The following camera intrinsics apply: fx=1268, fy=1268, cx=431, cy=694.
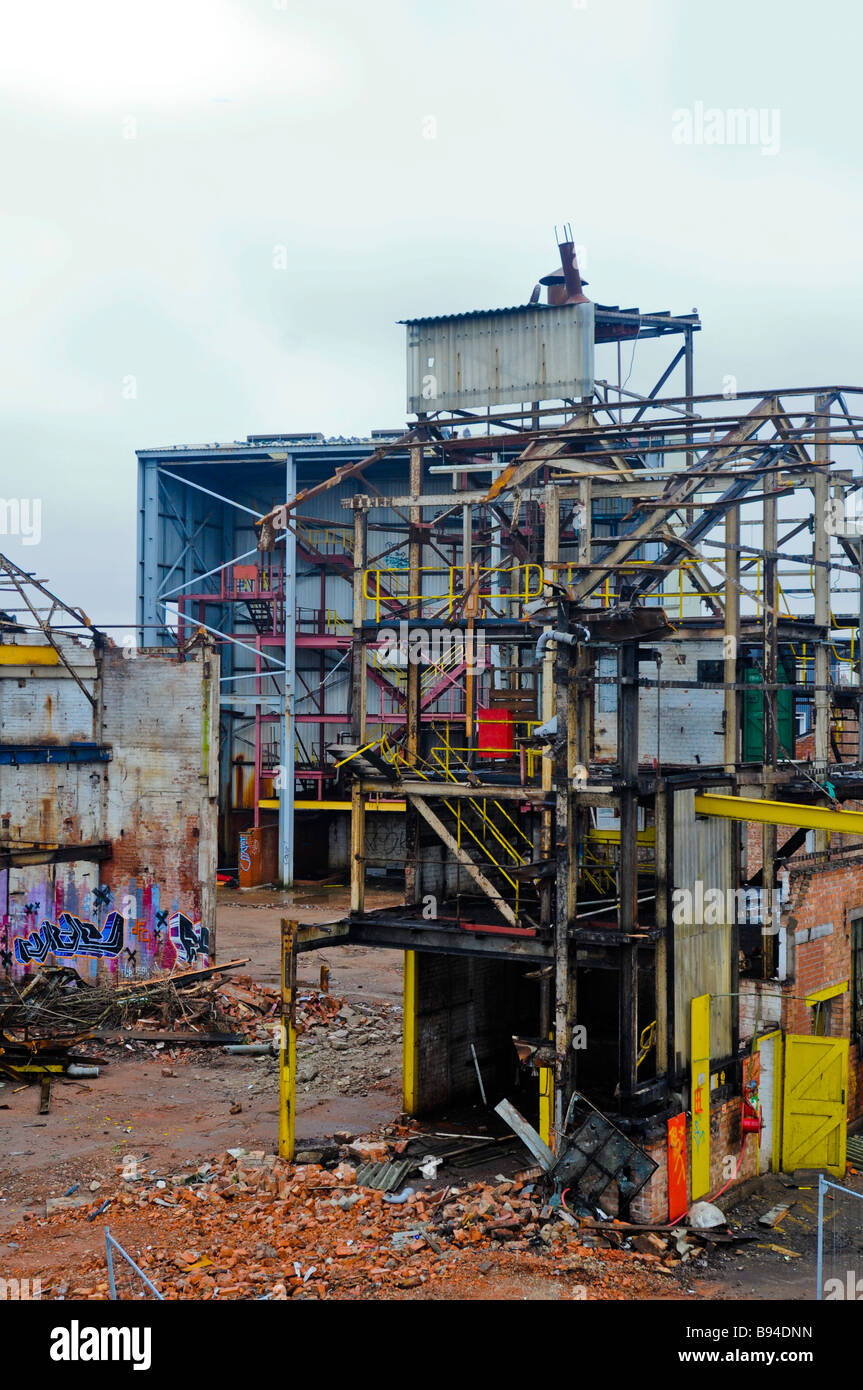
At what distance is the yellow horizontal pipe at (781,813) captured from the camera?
46.5 feet

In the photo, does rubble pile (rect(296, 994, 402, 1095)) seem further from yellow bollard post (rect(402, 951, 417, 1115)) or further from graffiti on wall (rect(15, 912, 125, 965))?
graffiti on wall (rect(15, 912, 125, 965))

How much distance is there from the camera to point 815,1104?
17.2m

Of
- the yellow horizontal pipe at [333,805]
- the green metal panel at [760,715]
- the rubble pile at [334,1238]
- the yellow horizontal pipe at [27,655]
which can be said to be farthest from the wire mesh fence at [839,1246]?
the yellow horizontal pipe at [333,805]

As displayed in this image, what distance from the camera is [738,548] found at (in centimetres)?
1647

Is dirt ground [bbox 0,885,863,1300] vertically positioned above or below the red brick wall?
below

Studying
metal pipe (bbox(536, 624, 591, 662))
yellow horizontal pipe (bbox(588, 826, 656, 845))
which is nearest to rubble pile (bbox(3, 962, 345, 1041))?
yellow horizontal pipe (bbox(588, 826, 656, 845))

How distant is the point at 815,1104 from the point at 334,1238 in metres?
7.29

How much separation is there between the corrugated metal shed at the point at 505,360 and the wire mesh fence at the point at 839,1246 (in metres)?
13.5

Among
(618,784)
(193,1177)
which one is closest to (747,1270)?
(618,784)

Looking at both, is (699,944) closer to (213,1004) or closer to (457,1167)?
(457,1167)

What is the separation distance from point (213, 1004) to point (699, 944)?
10.9 metres

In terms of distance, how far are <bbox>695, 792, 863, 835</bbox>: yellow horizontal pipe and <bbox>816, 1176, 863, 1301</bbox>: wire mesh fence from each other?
3769mm

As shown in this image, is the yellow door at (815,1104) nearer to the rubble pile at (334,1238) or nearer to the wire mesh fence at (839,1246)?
the wire mesh fence at (839,1246)

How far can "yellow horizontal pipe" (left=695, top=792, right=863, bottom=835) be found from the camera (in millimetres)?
14188
